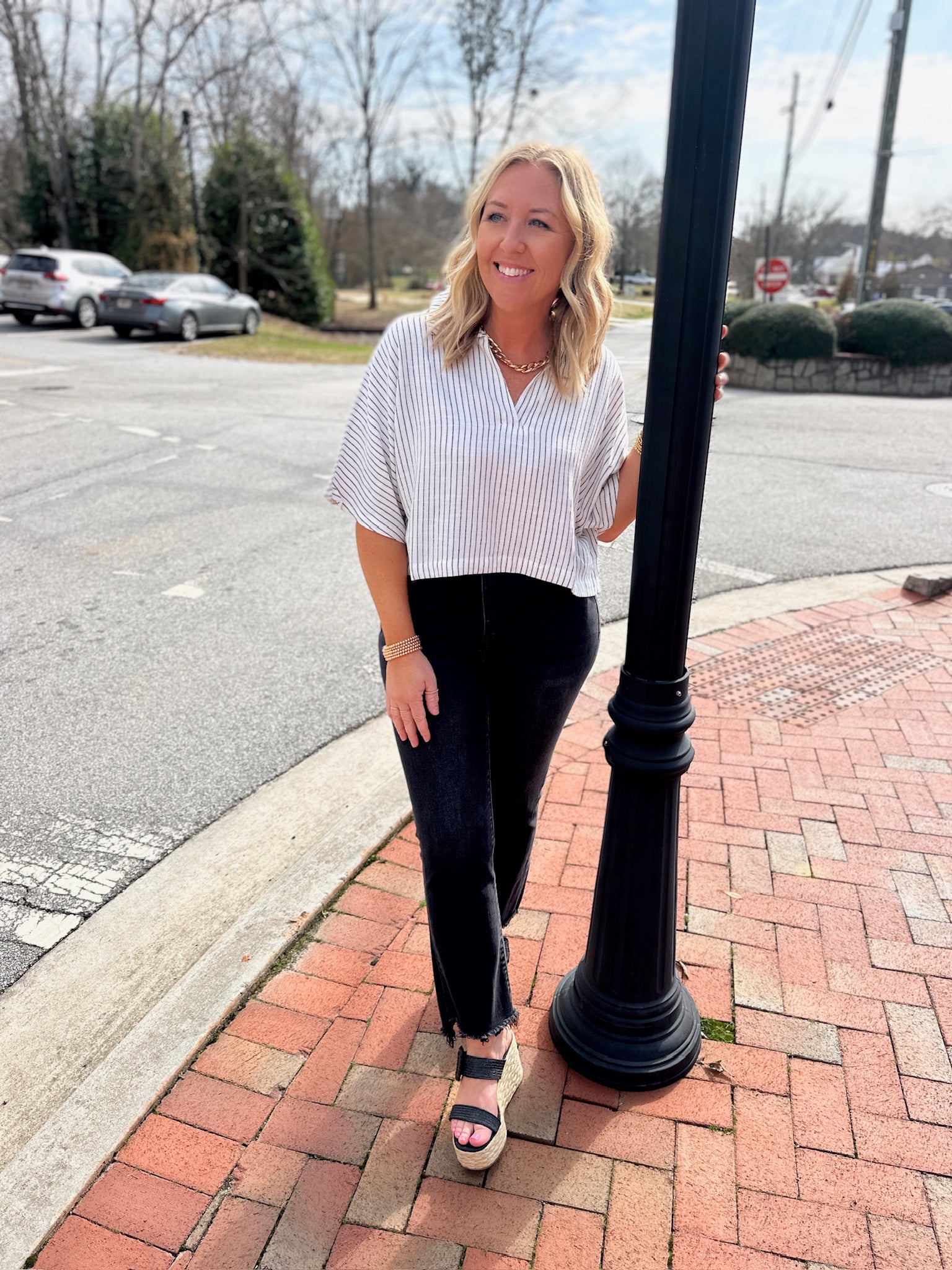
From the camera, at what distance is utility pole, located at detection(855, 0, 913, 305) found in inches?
661

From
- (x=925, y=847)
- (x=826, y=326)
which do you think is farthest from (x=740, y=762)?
(x=826, y=326)

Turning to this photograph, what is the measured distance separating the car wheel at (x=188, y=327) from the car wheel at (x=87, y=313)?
270cm

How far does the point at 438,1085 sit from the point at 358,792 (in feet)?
4.13

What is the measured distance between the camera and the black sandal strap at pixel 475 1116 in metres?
1.79

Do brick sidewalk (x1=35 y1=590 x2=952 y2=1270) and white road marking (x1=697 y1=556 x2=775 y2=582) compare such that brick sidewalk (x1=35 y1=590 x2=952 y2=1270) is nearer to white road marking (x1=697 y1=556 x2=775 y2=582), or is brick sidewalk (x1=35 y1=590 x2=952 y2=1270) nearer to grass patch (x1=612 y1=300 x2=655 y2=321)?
grass patch (x1=612 y1=300 x2=655 y2=321)

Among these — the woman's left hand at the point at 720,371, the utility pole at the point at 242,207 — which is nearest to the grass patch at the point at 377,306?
the utility pole at the point at 242,207

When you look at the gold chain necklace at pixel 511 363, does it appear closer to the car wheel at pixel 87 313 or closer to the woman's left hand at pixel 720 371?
the woman's left hand at pixel 720 371

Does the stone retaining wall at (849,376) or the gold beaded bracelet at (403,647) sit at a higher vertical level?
the gold beaded bracelet at (403,647)

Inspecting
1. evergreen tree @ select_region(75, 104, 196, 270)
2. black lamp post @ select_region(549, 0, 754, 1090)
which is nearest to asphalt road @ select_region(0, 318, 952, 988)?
black lamp post @ select_region(549, 0, 754, 1090)

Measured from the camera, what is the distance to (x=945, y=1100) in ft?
6.39

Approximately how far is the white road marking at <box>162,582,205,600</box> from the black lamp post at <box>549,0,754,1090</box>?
3.43 metres

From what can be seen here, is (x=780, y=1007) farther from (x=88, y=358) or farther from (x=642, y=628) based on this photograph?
(x=88, y=358)

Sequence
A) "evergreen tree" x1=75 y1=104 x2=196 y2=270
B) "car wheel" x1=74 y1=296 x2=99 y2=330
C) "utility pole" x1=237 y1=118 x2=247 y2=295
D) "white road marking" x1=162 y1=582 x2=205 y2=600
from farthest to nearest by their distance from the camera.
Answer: "utility pole" x1=237 y1=118 x2=247 y2=295 → "evergreen tree" x1=75 y1=104 x2=196 y2=270 → "car wheel" x1=74 y1=296 x2=99 y2=330 → "white road marking" x1=162 y1=582 x2=205 y2=600

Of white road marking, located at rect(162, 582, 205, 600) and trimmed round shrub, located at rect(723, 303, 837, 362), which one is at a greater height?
trimmed round shrub, located at rect(723, 303, 837, 362)
